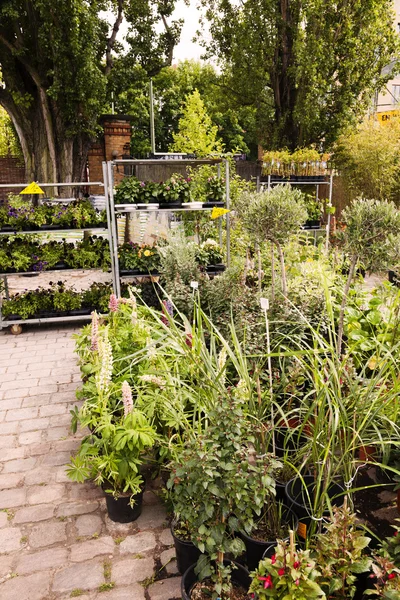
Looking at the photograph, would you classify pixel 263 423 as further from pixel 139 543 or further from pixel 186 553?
pixel 139 543

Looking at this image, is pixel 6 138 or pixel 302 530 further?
pixel 6 138

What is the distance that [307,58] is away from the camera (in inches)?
374

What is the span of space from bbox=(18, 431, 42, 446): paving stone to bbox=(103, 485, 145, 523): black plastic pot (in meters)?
0.97

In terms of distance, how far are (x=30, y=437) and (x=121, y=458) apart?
1.22 m

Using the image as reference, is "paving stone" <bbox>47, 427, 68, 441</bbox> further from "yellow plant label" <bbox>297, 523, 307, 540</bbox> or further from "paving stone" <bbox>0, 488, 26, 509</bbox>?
"yellow plant label" <bbox>297, 523, 307, 540</bbox>

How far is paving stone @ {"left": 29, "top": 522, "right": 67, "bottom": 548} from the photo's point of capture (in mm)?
2264

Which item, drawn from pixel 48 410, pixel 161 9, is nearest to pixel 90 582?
pixel 48 410

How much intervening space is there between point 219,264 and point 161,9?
29.9 ft

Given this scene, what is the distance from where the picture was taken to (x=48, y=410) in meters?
3.52

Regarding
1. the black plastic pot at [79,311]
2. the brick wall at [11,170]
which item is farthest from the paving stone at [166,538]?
the brick wall at [11,170]

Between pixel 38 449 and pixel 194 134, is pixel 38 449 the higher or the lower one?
the lower one

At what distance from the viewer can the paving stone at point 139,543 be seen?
2203mm

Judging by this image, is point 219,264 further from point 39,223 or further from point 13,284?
point 13,284

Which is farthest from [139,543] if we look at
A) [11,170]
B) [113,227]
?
[11,170]
